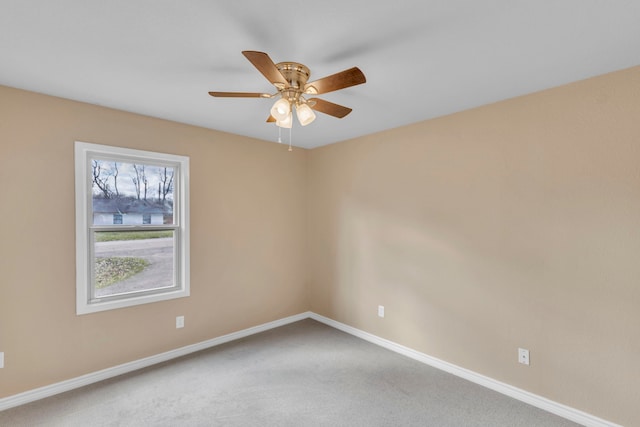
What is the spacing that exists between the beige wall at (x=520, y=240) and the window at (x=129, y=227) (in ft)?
6.86

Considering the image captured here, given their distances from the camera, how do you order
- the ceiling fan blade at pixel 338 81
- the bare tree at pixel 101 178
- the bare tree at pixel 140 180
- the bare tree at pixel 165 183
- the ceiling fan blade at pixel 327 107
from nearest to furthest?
the ceiling fan blade at pixel 338 81 → the ceiling fan blade at pixel 327 107 → the bare tree at pixel 101 178 → the bare tree at pixel 140 180 → the bare tree at pixel 165 183

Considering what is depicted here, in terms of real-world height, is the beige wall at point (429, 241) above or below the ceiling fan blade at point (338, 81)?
below

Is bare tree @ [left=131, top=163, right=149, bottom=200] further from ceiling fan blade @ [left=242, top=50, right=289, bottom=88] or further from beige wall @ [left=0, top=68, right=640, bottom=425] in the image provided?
ceiling fan blade @ [left=242, top=50, right=289, bottom=88]

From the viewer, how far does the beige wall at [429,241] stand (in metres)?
2.05

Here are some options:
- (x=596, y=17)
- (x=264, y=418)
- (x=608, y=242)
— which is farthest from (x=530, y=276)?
(x=264, y=418)

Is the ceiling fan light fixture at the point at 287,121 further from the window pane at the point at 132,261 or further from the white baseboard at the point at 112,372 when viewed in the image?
the white baseboard at the point at 112,372

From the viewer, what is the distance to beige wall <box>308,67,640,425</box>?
200 cm

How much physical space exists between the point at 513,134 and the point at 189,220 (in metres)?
3.15

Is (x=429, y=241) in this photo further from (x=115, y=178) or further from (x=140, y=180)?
(x=115, y=178)

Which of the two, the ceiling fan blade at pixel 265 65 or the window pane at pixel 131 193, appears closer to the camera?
the ceiling fan blade at pixel 265 65

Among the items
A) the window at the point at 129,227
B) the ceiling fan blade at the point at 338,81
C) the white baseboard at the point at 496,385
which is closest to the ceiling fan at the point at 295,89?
the ceiling fan blade at the point at 338,81

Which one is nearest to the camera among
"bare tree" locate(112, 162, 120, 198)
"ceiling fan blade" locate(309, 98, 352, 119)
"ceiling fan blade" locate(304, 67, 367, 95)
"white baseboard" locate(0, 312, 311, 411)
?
"ceiling fan blade" locate(304, 67, 367, 95)

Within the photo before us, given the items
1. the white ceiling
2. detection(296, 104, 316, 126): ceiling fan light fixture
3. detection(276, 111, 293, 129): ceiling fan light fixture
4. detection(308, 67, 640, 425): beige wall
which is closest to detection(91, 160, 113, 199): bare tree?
the white ceiling

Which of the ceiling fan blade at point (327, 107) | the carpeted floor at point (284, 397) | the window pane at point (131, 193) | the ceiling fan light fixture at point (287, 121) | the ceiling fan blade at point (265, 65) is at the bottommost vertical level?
the carpeted floor at point (284, 397)
